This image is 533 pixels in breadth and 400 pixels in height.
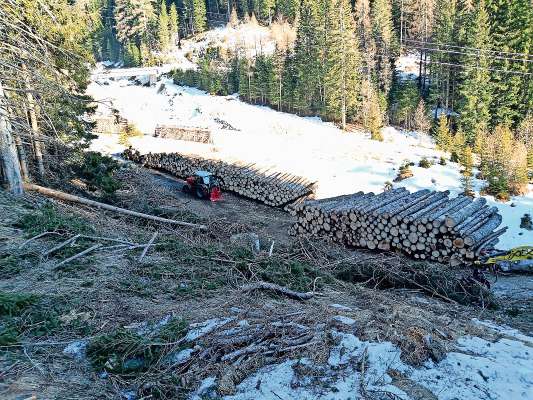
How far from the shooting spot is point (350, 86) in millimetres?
40344

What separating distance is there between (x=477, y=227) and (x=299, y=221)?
5.13 meters

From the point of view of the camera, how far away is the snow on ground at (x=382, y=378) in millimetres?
3781

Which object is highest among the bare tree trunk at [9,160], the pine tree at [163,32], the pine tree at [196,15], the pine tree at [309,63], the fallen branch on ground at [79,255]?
the pine tree at [196,15]

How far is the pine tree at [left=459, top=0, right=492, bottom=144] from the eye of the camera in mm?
34750

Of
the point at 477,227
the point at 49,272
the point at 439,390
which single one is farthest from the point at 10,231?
the point at 477,227

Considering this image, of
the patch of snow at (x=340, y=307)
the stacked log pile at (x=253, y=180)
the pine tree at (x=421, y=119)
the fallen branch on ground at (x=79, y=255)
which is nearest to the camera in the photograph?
the patch of snow at (x=340, y=307)

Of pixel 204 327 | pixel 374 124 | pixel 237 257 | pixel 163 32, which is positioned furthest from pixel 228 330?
pixel 163 32

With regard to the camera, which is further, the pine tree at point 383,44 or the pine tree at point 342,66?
the pine tree at point 383,44

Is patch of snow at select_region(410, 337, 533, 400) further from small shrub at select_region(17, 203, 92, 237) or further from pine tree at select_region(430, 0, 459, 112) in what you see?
pine tree at select_region(430, 0, 459, 112)

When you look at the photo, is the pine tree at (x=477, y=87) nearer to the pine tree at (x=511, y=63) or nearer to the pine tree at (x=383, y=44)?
the pine tree at (x=511, y=63)

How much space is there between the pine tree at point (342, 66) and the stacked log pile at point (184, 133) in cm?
1743

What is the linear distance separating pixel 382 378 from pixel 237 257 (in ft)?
13.9

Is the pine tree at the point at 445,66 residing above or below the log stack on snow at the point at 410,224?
above

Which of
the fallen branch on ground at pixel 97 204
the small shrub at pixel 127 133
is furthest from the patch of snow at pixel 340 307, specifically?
the small shrub at pixel 127 133
